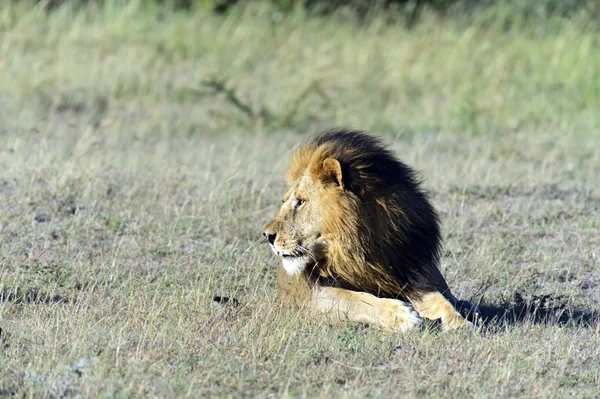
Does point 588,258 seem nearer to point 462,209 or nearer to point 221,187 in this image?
point 462,209

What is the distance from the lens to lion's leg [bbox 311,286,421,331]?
5137 millimetres

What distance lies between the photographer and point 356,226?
537cm

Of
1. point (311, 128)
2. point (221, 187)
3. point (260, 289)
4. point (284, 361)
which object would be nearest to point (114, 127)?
point (311, 128)

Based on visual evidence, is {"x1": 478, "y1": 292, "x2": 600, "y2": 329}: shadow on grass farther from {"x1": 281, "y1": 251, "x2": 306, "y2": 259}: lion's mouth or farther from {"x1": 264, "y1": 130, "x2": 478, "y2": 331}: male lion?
{"x1": 281, "y1": 251, "x2": 306, "y2": 259}: lion's mouth

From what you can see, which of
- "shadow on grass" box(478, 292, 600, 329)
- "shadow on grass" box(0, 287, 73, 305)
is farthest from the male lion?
"shadow on grass" box(0, 287, 73, 305)

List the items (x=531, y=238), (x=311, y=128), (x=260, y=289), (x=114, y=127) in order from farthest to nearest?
(x=311, y=128) < (x=114, y=127) < (x=531, y=238) < (x=260, y=289)

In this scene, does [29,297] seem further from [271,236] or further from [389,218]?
[389,218]

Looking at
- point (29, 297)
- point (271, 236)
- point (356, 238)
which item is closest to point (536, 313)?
point (356, 238)

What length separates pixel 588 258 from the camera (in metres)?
6.98

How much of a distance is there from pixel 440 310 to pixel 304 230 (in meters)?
0.81

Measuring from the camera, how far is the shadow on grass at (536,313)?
5.57 meters

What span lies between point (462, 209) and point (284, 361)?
3708 mm

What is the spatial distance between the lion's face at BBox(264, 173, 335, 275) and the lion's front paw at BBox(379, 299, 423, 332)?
485mm

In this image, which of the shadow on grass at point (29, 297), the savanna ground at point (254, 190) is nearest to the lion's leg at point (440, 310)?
the savanna ground at point (254, 190)
